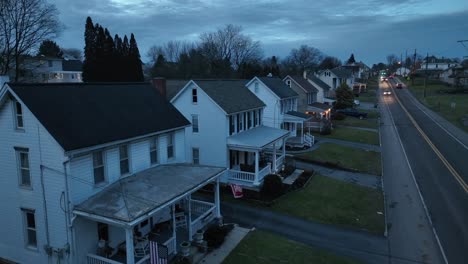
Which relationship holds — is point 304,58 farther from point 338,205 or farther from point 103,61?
point 338,205

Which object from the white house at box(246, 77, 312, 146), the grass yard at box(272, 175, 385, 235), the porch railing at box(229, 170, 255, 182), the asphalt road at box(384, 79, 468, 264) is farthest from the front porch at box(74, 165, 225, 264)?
the white house at box(246, 77, 312, 146)

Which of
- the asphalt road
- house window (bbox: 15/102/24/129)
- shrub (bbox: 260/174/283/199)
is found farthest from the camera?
shrub (bbox: 260/174/283/199)

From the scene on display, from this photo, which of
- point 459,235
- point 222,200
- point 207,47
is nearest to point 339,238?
point 459,235

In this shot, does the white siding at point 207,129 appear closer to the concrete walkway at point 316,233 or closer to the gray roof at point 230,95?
the gray roof at point 230,95

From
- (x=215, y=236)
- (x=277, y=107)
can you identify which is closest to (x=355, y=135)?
(x=277, y=107)

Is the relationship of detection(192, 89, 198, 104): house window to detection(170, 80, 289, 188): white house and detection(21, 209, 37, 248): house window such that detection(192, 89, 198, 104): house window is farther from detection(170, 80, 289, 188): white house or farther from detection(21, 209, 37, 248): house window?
detection(21, 209, 37, 248): house window

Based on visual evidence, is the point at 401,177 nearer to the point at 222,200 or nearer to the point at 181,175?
the point at 222,200

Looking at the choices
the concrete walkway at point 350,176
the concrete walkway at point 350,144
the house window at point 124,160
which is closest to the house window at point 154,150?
the house window at point 124,160
